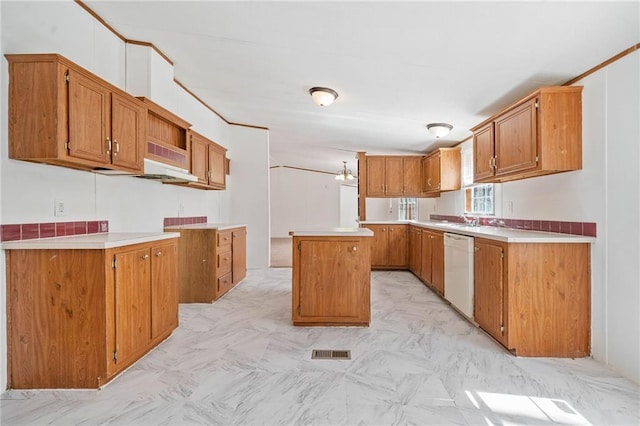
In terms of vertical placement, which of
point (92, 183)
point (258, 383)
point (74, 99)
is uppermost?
point (74, 99)

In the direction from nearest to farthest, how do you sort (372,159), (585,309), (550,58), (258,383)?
(258,383) → (550,58) → (585,309) → (372,159)

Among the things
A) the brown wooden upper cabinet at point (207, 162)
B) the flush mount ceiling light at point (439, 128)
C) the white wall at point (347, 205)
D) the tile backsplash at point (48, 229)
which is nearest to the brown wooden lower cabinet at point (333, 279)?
the tile backsplash at point (48, 229)

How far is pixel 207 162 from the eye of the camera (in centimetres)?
452

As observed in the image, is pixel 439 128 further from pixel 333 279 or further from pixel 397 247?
pixel 333 279

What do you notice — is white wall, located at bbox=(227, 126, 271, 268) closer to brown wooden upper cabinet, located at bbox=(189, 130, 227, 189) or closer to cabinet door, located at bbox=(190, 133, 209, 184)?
brown wooden upper cabinet, located at bbox=(189, 130, 227, 189)

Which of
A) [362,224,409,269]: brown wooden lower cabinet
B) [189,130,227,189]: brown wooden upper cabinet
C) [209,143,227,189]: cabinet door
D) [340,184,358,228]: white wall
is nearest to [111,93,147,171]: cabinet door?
[189,130,227,189]: brown wooden upper cabinet

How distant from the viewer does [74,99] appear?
80.8 inches

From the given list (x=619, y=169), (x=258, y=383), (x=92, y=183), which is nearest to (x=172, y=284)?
(x=92, y=183)

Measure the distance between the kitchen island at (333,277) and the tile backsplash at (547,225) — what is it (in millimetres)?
1618

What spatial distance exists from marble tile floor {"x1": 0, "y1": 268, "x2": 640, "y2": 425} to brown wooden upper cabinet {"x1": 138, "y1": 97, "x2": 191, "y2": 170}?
172cm

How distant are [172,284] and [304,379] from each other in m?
1.46

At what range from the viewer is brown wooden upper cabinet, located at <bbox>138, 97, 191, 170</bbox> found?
301 cm

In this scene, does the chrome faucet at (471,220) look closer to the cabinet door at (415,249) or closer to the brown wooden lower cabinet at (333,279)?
the cabinet door at (415,249)

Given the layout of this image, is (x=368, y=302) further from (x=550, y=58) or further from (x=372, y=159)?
(x=372, y=159)
